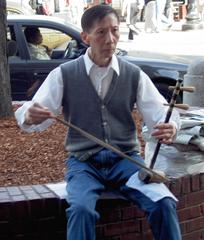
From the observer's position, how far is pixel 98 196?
3484 mm

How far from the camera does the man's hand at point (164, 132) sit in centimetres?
338

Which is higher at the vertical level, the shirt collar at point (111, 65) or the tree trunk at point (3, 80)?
the shirt collar at point (111, 65)

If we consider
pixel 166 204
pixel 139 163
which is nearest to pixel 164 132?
pixel 139 163

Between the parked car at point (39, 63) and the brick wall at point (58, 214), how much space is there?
14.5 feet

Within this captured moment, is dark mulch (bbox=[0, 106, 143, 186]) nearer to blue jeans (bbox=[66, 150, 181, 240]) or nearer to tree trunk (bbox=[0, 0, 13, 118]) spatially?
tree trunk (bbox=[0, 0, 13, 118])

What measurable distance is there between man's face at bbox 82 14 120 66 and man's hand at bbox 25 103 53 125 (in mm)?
491

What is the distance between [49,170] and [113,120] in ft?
5.08

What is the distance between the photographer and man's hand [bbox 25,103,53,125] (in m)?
3.34

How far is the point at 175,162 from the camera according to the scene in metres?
4.25

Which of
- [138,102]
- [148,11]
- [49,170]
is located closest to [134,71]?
[138,102]

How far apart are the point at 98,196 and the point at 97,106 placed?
505 mm

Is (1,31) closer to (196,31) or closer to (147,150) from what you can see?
(147,150)

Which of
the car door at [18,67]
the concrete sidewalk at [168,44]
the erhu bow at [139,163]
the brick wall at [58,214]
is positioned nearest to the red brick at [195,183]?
the brick wall at [58,214]

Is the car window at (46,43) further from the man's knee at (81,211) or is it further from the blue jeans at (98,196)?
the man's knee at (81,211)
